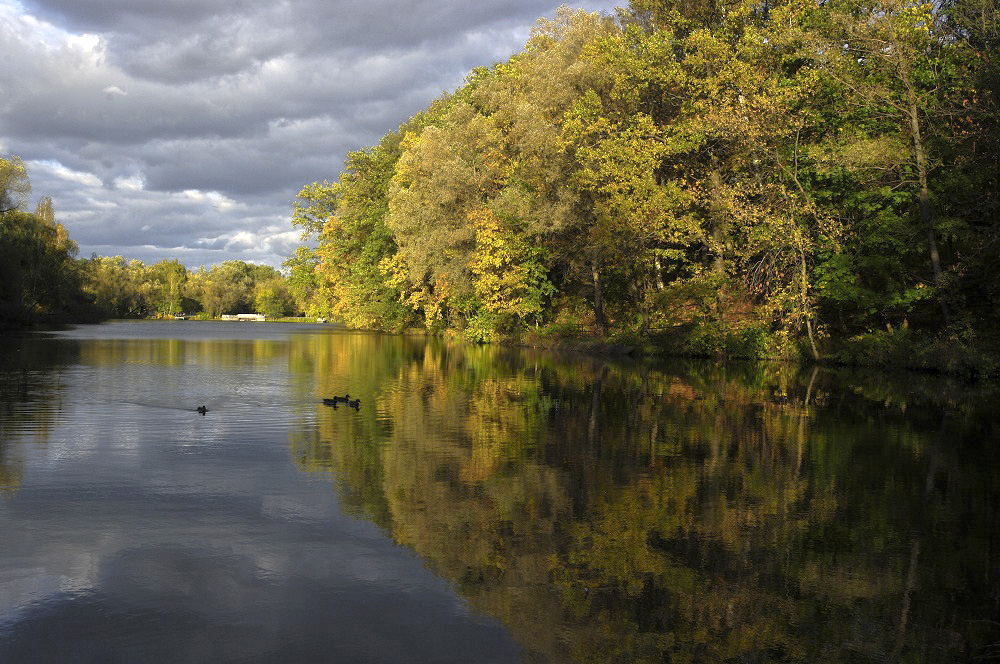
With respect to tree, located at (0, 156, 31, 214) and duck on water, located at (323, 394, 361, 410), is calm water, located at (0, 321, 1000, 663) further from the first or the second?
tree, located at (0, 156, 31, 214)

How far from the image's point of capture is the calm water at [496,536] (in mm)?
6016

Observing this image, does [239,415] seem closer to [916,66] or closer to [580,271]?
[916,66]

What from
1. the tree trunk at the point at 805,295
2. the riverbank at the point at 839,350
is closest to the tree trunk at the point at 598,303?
the riverbank at the point at 839,350

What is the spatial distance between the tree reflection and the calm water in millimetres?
40

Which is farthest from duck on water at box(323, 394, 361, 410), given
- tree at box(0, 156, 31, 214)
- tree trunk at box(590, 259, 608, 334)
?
tree at box(0, 156, 31, 214)

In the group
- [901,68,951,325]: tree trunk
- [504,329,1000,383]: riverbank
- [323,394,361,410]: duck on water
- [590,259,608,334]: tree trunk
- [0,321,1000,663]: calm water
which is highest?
[901,68,951,325]: tree trunk

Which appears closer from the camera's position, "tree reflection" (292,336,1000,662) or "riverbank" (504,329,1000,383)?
"tree reflection" (292,336,1000,662)

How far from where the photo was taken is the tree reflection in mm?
6242

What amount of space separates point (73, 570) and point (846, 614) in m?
7.00

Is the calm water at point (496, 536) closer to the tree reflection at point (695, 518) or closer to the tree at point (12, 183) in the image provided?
the tree reflection at point (695, 518)

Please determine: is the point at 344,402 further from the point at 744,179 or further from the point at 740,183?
the point at 744,179

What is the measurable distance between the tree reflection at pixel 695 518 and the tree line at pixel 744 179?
1388cm

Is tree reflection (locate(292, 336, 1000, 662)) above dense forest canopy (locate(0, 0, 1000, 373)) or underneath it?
underneath

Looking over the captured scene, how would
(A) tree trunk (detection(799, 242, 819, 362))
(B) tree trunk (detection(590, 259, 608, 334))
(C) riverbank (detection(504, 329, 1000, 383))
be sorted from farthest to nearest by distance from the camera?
(B) tree trunk (detection(590, 259, 608, 334))
(A) tree trunk (detection(799, 242, 819, 362))
(C) riverbank (detection(504, 329, 1000, 383))
